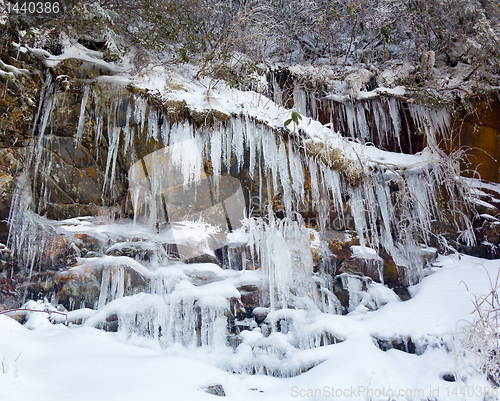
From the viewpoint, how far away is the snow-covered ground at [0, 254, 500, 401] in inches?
113

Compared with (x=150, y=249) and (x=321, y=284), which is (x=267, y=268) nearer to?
(x=321, y=284)

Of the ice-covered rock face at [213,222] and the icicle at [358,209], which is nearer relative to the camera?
the ice-covered rock face at [213,222]

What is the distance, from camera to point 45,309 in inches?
160

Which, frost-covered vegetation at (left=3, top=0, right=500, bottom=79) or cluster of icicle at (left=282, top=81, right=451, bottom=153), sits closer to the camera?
frost-covered vegetation at (left=3, top=0, right=500, bottom=79)

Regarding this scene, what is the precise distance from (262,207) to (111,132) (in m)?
2.54

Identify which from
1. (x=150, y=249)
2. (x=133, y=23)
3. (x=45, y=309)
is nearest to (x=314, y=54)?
(x=133, y=23)

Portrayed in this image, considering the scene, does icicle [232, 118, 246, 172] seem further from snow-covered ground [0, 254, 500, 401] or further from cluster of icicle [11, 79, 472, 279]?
snow-covered ground [0, 254, 500, 401]
